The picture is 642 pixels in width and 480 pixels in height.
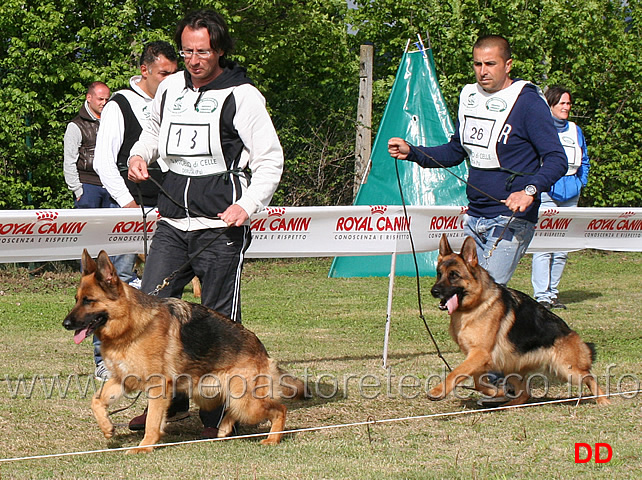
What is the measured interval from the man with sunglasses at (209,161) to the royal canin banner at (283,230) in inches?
44.8

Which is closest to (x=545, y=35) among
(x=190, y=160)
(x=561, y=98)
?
(x=561, y=98)

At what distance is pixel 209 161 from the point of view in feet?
15.6

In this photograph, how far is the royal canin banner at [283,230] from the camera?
6.21 meters

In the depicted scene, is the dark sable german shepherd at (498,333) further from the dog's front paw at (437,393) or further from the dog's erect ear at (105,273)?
the dog's erect ear at (105,273)

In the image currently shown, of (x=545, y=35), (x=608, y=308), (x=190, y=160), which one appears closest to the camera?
(x=190, y=160)

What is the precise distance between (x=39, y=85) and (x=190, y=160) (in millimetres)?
8683

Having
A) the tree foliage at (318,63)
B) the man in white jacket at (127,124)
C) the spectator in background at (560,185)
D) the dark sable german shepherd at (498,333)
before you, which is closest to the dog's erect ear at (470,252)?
the dark sable german shepherd at (498,333)

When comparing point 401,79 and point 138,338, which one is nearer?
point 138,338

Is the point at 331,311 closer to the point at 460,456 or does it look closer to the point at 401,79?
the point at 401,79

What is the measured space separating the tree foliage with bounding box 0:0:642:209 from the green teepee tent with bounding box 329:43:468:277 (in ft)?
8.64

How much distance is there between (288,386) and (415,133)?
841 centimetres

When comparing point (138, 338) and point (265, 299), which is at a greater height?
point (138, 338)

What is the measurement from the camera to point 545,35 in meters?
16.9

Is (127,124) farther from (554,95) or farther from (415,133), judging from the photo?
(415,133)
